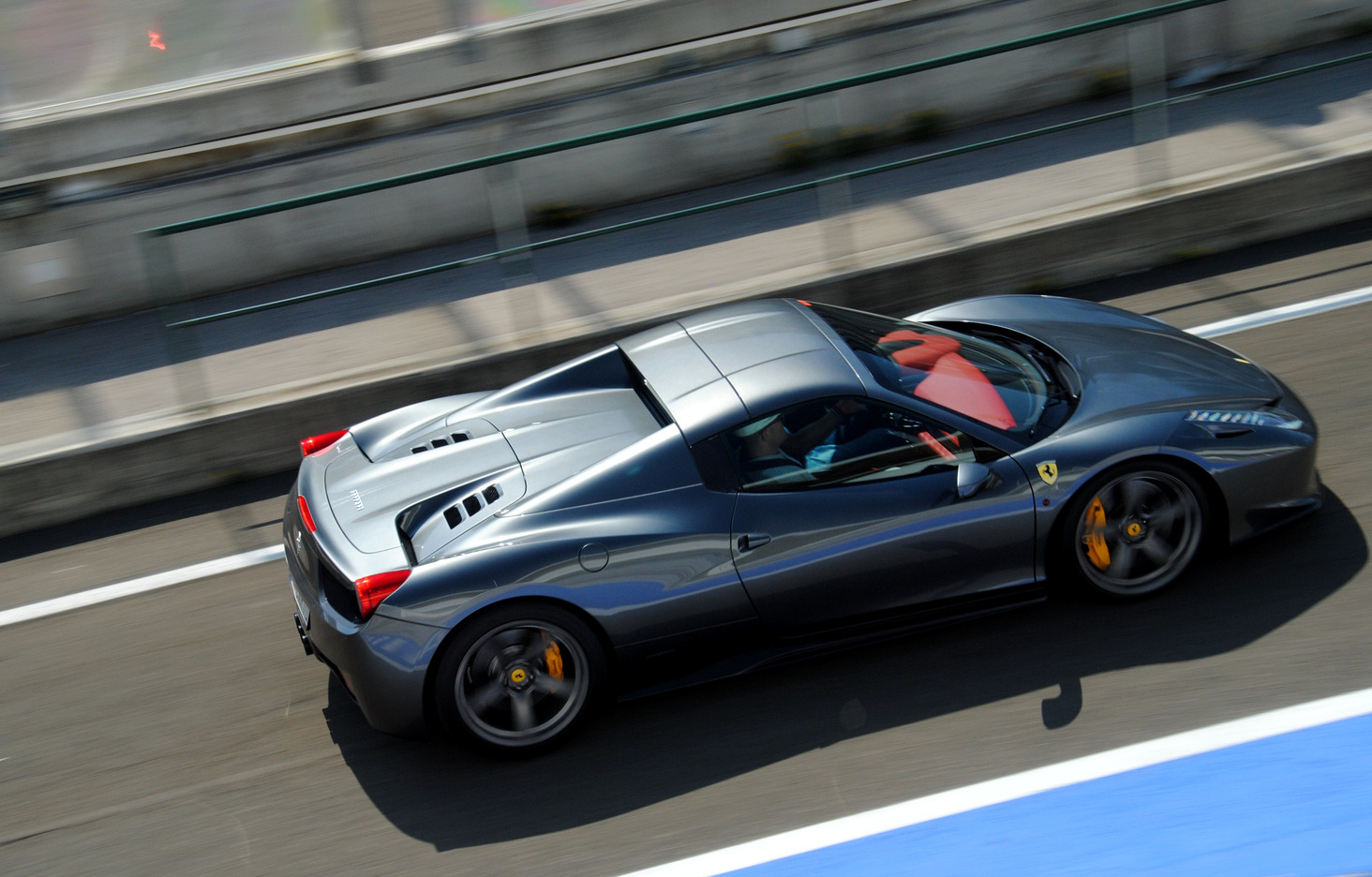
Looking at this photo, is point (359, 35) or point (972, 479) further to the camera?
point (359, 35)

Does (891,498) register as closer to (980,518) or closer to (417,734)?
(980,518)

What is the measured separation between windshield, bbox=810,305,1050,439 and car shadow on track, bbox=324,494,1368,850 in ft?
2.70

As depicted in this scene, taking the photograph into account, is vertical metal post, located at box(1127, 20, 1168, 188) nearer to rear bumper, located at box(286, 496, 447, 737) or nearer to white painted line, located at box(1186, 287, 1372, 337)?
white painted line, located at box(1186, 287, 1372, 337)

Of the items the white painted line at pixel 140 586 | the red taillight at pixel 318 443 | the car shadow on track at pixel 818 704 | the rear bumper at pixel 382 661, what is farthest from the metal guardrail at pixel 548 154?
the rear bumper at pixel 382 661

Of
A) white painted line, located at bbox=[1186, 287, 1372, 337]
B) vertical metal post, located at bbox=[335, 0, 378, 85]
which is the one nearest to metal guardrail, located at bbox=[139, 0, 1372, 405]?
white painted line, located at bbox=[1186, 287, 1372, 337]

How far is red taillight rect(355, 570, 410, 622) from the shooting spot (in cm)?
445

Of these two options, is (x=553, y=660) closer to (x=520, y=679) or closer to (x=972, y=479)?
(x=520, y=679)

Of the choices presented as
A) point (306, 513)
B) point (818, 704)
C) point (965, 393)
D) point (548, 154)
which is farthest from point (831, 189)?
point (306, 513)

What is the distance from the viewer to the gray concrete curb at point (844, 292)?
24.1ft

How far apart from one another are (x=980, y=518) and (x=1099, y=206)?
14.6 ft

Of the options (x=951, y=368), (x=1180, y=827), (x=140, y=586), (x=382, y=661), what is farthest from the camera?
(x=140, y=586)

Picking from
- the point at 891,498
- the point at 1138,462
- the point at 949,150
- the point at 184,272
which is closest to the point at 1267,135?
the point at 949,150

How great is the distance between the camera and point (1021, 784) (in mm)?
4234

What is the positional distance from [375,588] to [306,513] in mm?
744
